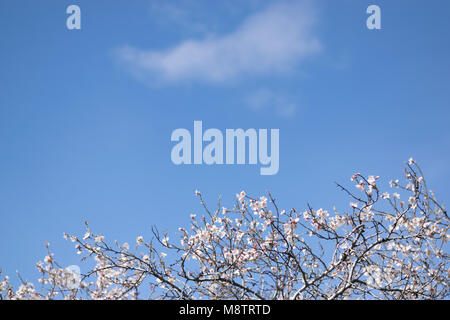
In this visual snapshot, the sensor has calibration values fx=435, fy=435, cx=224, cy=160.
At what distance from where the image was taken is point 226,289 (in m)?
5.45

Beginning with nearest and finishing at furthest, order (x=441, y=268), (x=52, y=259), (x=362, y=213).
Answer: (x=362, y=213) < (x=441, y=268) < (x=52, y=259)

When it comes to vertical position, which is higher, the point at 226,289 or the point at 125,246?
the point at 125,246

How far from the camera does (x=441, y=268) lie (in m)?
5.59

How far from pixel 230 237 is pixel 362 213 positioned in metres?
1.67
